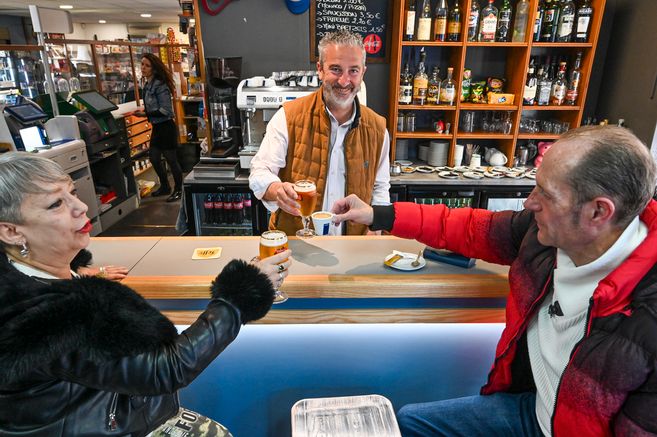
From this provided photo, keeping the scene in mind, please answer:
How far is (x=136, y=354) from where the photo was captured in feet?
3.63

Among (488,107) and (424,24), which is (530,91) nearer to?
(488,107)

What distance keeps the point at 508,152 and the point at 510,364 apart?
10.1ft

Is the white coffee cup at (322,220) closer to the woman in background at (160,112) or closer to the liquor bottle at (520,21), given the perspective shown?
the liquor bottle at (520,21)

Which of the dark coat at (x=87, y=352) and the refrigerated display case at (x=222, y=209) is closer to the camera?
the dark coat at (x=87, y=352)

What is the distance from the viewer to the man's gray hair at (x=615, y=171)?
3.84 ft

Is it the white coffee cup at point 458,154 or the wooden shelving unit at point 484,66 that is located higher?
the wooden shelving unit at point 484,66

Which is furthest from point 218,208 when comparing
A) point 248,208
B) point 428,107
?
point 428,107

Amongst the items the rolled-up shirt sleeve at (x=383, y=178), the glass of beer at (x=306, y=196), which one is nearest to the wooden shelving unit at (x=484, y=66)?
the rolled-up shirt sleeve at (x=383, y=178)

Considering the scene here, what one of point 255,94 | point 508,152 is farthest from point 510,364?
point 508,152

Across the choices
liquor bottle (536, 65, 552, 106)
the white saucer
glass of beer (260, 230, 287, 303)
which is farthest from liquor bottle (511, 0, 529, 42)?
glass of beer (260, 230, 287, 303)

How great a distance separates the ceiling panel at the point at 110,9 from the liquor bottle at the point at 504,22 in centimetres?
846

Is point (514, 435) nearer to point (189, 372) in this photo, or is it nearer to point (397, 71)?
point (189, 372)

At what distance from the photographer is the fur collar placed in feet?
3.36

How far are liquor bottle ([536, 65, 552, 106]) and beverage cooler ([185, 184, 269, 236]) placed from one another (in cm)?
269
